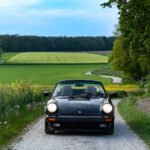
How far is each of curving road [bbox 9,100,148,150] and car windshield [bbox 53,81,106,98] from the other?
1214 mm

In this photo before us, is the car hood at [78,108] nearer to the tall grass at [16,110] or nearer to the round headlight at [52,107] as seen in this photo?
the round headlight at [52,107]

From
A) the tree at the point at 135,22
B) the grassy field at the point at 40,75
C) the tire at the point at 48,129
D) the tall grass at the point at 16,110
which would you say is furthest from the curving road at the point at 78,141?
the grassy field at the point at 40,75

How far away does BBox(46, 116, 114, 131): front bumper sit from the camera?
1372 centimetres

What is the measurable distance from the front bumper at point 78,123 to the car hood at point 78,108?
12 cm

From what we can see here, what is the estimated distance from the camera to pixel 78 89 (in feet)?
52.0

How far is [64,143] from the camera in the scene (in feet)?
41.0

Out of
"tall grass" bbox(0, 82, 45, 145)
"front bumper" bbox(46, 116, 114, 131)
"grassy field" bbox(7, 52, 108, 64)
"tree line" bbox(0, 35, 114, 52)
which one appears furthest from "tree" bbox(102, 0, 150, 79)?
"tree line" bbox(0, 35, 114, 52)

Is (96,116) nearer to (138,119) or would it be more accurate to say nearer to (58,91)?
(58,91)

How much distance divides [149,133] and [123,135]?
713 millimetres

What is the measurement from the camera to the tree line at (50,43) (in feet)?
523

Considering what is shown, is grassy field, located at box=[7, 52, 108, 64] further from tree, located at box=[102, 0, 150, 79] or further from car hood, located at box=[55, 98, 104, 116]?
car hood, located at box=[55, 98, 104, 116]

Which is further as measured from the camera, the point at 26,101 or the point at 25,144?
the point at 26,101

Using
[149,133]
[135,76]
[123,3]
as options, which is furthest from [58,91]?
[135,76]

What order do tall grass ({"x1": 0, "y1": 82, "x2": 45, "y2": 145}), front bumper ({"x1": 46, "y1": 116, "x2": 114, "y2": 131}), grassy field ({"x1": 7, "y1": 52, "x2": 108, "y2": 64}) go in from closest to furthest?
front bumper ({"x1": 46, "y1": 116, "x2": 114, "y2": 131})
tall grass ({"x1": 0, "y1": 82, "x2": 45, "y2": 145})
grassy field ({"x1": 7, "y1": 52, "x2": 108, "y2": 64})
